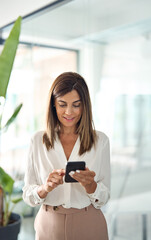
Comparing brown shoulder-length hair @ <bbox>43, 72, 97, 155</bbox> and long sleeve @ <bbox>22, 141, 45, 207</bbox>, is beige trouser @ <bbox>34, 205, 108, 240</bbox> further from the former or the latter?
brown shoulder-length hair @ <bbox>43, 72, 97, 155</bbox>

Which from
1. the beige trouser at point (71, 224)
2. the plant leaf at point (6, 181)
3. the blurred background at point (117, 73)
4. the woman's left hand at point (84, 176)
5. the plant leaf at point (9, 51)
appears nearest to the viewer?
A: the woman's left hand at point (84, 176)

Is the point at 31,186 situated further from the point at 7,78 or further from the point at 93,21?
the point at 93,21

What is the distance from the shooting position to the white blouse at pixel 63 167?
60.4 inches

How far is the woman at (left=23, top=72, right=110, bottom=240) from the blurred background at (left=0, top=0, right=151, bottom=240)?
0.44 m

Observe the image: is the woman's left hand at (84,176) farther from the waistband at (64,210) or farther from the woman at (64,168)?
the waistband at (64,210)

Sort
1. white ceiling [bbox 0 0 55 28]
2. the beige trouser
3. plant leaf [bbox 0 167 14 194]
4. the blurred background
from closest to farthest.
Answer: the beige trouser, the blurred background, plant leaf [bbox 0 167 14 194], white ceiling [bbox 0 0 55 28]

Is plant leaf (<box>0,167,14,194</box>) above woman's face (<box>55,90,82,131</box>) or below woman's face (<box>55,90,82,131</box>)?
below

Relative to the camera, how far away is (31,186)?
1.55m

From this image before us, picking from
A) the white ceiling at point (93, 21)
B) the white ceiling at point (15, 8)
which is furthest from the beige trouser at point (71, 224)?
the white ceiling at point (15, 8)

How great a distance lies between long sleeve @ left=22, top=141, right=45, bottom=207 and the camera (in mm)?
1516

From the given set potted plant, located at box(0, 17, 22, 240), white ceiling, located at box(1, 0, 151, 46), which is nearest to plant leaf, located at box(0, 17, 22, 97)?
potted plant, located at box(0, 17, 22, 240)

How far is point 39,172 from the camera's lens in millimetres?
1586

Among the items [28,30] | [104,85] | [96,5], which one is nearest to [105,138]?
[104,85]

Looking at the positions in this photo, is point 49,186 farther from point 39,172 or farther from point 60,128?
point 60,128
